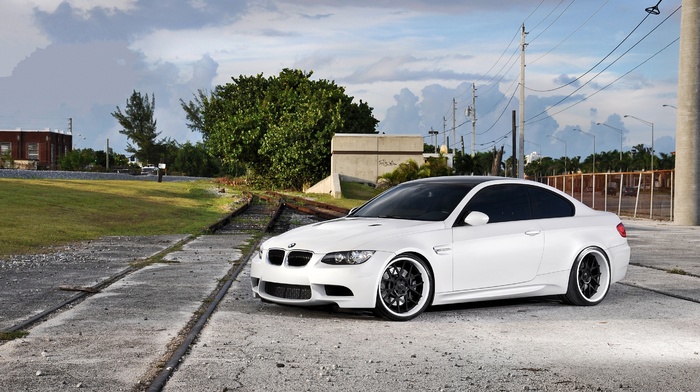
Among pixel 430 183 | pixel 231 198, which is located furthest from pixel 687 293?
pixel 231 198

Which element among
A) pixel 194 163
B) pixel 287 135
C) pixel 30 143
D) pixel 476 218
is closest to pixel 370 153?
pixel 287 135

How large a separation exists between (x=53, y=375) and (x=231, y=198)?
4332cm

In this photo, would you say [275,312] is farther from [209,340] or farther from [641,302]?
[641,302]

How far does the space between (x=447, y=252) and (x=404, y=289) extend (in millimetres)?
644

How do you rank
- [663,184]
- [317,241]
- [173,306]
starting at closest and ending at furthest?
[317,241]
[173,306]
[663,184]

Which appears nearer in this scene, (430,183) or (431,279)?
(431,279)

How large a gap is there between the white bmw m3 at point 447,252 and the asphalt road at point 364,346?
0.26 metres

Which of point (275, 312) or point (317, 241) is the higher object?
point (317, 241)

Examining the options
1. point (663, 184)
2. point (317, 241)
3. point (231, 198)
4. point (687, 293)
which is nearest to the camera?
point (317, 241)

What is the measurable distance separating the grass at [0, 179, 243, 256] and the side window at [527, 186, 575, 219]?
36.9 ft

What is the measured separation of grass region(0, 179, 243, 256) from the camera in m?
21.9

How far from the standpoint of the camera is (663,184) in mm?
37781

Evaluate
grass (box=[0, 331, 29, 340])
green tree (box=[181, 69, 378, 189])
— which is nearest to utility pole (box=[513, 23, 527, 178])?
green tree (box=[181, 69, 378, 189])

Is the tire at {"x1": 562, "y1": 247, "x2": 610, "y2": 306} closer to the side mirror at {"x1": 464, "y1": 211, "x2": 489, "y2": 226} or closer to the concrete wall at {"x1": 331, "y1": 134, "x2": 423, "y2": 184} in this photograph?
the side mirror at {"x1": 464, "y1": 211, "x2": 489, "y2": 226}
